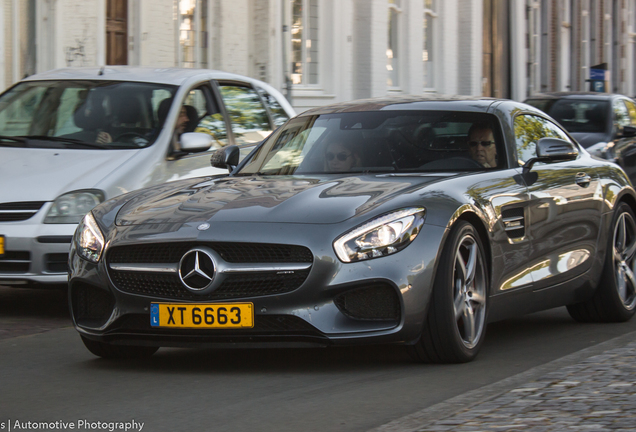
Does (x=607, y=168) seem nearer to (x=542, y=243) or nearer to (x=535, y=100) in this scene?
(x=542, y=243)

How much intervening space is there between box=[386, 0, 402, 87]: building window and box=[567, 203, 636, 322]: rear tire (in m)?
18.4

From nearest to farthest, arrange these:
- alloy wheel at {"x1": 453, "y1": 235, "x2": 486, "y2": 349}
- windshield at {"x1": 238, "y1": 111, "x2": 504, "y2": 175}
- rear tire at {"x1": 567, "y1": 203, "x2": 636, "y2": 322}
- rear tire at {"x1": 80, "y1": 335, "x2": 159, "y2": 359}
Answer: alloy wheel at {"x1": 453, "y1": 235, "x2": 486, "y2": 349}, rear tire at {"x1": 80, "y1": 335, "x2": 159, "y2": 359}, windshield at {"x1": 238, "y1": 111, "x2": 504, "y2": 175}, rear tire at {"x1": 567, "y1": 203, "x2": 636, "y2": 322}

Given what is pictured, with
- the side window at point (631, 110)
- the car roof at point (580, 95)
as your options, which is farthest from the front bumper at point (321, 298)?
the side window at point (631, 110)

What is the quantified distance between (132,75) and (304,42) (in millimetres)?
13586

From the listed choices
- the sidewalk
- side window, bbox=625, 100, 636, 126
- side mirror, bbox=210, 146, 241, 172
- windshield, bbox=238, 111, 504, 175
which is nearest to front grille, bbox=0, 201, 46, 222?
side mirror, bbox=210, 146, 241, 172

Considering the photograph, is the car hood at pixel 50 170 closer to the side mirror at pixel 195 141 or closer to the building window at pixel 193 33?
the side mirror at pixel 195 141

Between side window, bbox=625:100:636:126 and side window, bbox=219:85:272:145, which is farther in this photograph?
side window, bbox=625:100:636:126

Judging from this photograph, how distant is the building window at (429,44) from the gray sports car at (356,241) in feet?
70.6

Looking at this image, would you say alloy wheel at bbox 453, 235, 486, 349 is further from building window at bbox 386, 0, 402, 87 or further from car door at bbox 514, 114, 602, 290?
building window at bbox 386, 0, 402, 87

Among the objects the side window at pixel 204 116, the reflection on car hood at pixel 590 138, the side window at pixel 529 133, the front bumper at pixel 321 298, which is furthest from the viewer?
the reflection on car hood at pixel 590 138

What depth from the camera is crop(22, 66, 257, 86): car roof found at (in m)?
9.40

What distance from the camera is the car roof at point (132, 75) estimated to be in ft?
30.8

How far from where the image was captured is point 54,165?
8094mm

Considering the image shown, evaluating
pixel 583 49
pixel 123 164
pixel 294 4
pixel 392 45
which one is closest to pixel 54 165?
pixel 123 164
